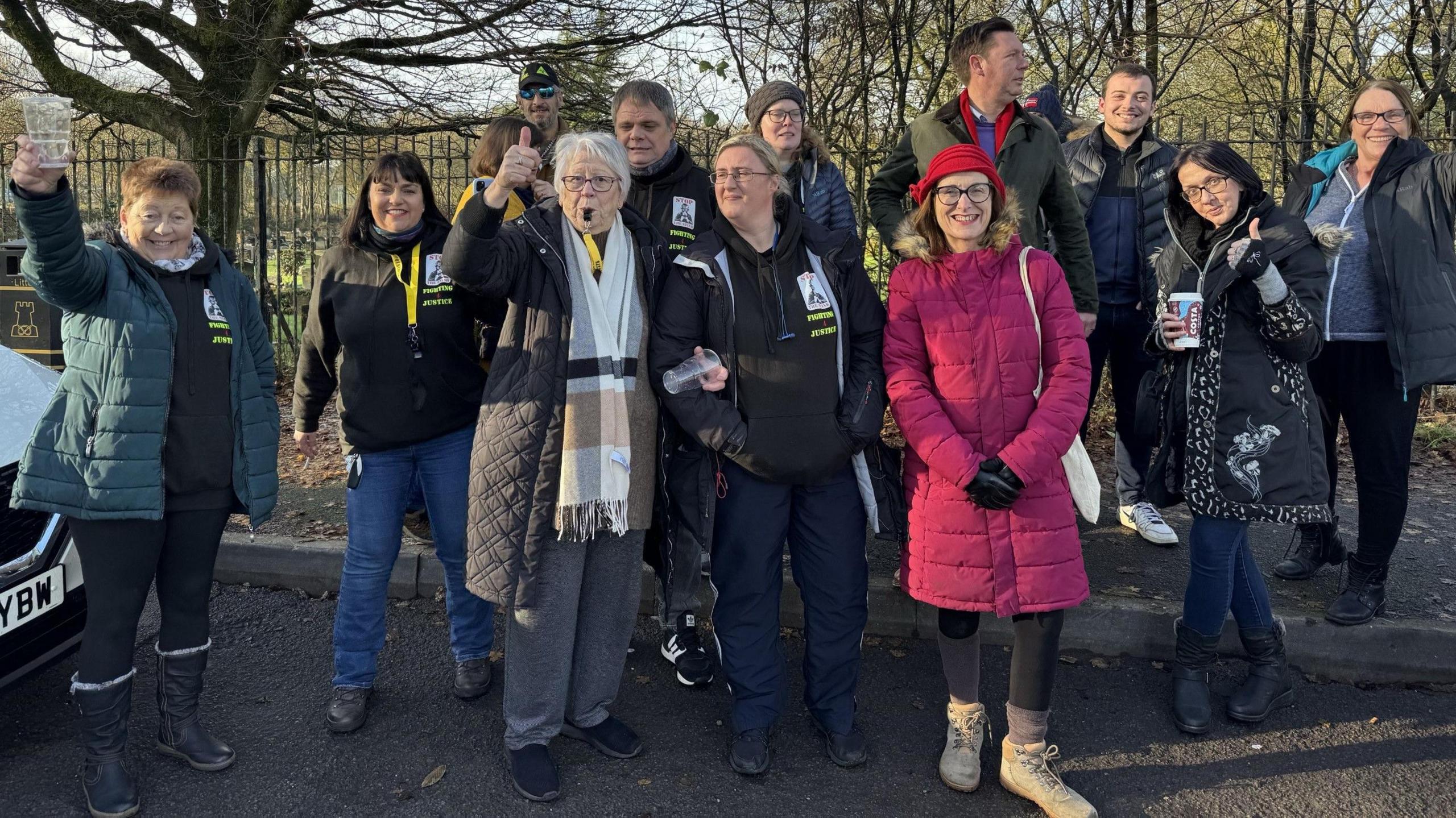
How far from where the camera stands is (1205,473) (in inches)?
130

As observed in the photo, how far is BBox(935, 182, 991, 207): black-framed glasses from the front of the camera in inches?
120

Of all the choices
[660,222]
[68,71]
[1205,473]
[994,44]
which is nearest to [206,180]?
[68,71]

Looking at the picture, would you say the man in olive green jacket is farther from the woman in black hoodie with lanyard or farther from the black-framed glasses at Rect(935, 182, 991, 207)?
the woman in black hoodie with lanyard

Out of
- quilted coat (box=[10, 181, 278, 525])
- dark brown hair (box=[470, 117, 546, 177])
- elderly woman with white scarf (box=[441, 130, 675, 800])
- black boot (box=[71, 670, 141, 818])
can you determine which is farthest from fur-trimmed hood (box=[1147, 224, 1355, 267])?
black boot (box=[71, 670, 141, 818])

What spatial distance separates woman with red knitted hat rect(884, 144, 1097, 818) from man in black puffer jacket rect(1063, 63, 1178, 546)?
155cm

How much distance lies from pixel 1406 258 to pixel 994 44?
1.73 meters

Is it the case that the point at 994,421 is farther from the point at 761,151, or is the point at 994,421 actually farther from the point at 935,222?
the point at 761,151

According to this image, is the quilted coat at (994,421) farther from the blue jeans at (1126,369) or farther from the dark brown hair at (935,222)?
the blue jeans at (1126,369)

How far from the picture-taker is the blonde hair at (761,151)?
307 cm

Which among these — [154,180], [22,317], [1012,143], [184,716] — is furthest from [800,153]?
[22,317]

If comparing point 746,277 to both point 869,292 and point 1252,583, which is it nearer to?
point 869,292

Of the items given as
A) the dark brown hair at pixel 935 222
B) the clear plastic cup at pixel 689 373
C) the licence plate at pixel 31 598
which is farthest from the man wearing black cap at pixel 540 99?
the licence plate at pixel 31 598

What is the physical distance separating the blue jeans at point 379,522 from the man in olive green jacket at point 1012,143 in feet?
6.26

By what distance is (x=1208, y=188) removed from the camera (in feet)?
10.8
